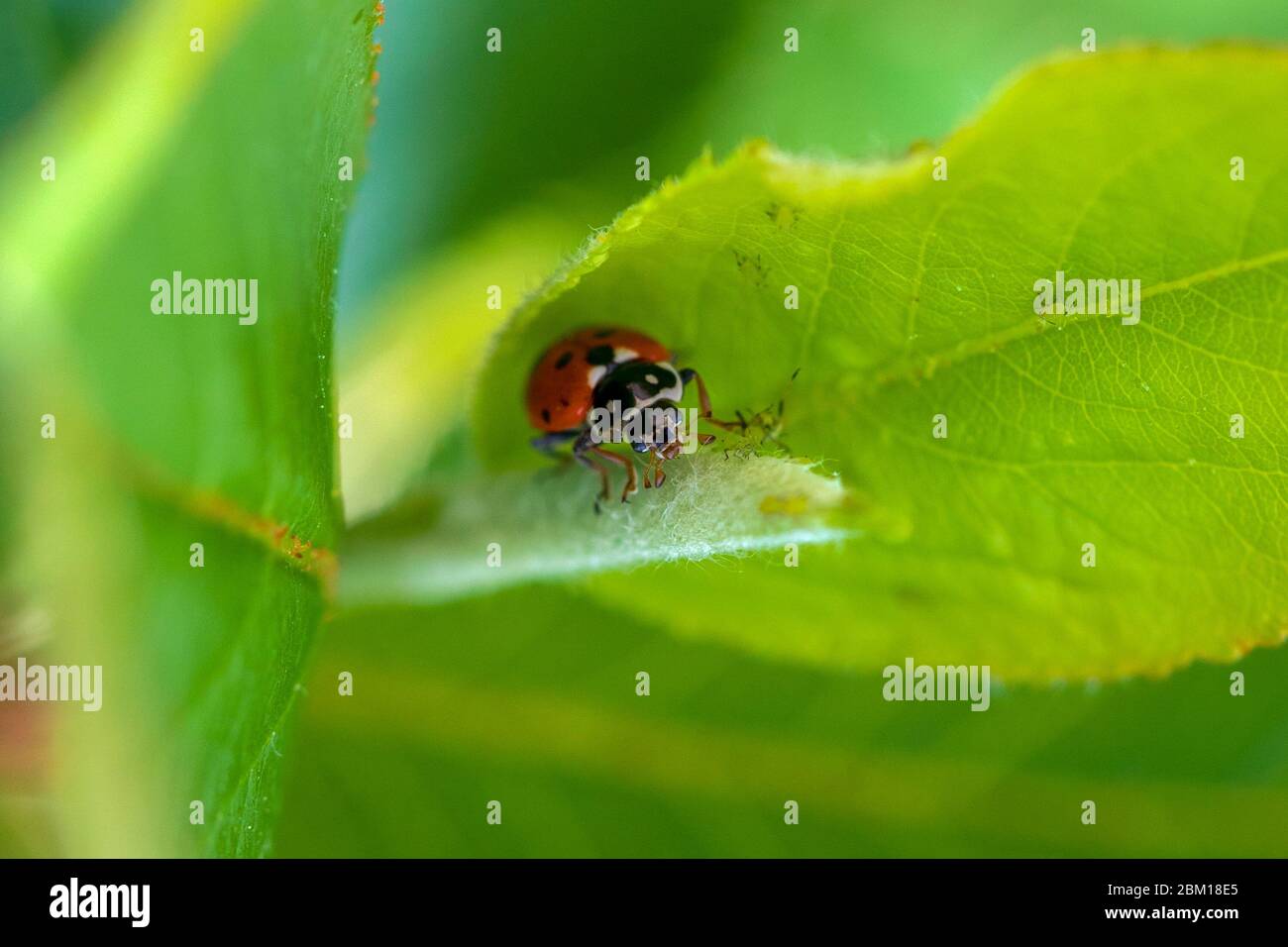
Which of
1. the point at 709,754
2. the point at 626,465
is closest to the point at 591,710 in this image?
the point at 709,754

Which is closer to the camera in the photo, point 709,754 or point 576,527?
point 576,527

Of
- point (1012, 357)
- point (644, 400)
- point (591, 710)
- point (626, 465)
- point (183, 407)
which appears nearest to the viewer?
point (183, 407)

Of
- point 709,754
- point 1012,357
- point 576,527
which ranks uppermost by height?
point 1012,357

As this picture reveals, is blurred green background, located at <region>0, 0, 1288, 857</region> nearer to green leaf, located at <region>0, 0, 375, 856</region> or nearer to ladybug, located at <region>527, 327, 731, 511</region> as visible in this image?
ladybug, located at <region>527, 327, 731, 511</region>

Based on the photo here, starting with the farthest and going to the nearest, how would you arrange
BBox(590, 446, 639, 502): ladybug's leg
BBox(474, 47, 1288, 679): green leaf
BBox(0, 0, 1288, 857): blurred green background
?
BBox(0, 0, 1288, 857): blurred green background, BBox(590, 446, 639, 502): ladybug's leg, BBox(474, 47, 1288, 679): green leaf

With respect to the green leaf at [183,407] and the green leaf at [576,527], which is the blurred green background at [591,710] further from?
the green leaf at [183,407]
